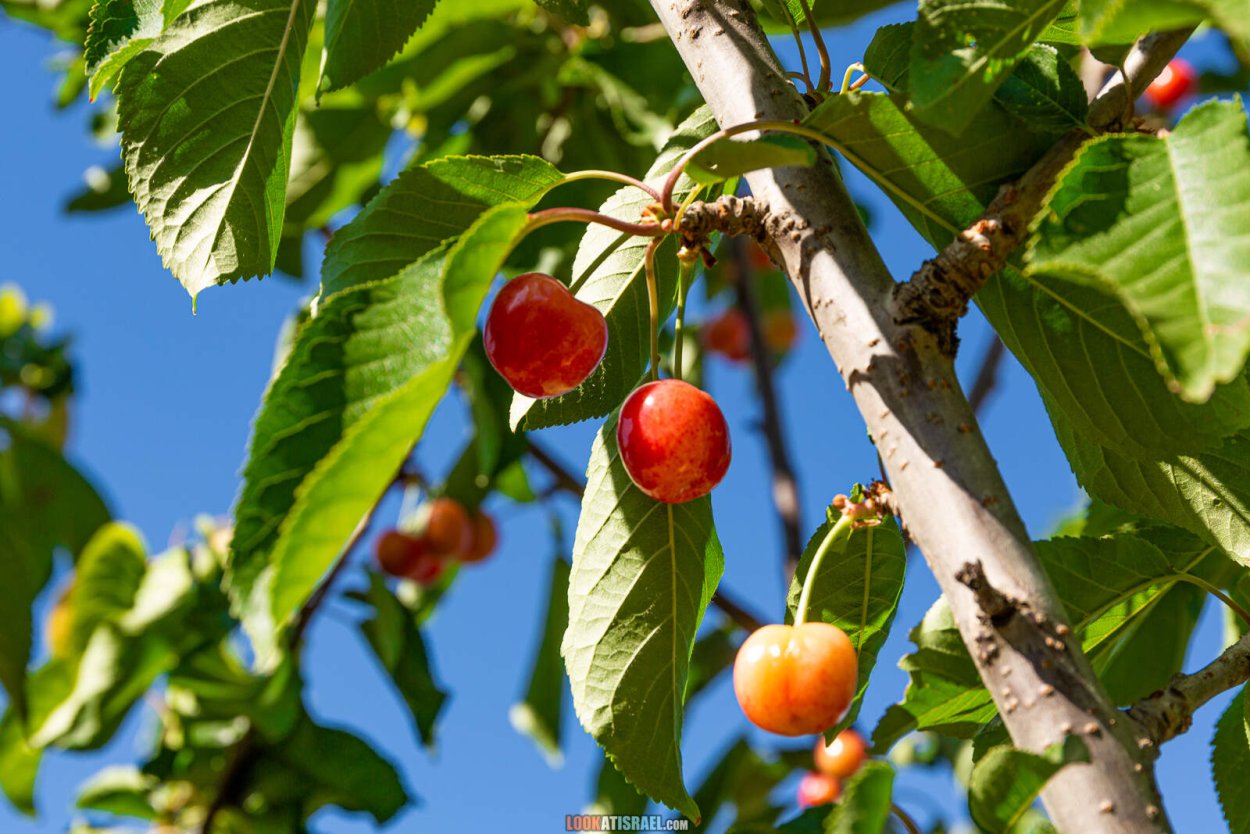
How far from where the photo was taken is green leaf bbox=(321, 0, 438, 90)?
157 cm

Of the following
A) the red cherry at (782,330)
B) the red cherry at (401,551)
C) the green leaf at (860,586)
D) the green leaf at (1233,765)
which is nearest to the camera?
the green leaf at (860,586)

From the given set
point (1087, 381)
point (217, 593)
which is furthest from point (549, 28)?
point (1087, 381)

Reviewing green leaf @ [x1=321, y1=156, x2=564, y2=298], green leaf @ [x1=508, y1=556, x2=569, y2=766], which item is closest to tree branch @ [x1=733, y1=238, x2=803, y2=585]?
green leaf @ [x1=508, y1=556, x2=569, y2=766]

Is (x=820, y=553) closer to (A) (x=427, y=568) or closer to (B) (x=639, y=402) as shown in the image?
(B) (x=639, y=402)

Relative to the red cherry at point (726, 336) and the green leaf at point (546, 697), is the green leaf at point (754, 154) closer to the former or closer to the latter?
the green leaf at point (546, 697)

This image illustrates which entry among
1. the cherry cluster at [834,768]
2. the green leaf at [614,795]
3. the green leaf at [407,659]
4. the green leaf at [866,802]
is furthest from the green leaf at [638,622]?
the cherry cluster at [834,768]

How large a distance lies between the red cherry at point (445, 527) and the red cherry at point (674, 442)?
286 cm

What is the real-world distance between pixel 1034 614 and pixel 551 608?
351 cm

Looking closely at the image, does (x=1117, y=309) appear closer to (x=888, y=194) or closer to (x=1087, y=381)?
(x=1087, y=381)

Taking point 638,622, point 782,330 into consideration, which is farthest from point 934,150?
point 782,330

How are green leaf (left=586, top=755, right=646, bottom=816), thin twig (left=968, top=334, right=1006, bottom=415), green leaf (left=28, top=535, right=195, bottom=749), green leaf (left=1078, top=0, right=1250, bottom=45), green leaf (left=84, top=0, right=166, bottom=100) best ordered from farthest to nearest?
thin twig (left=968, top=334, right=1006, bottom=415)
green leaf (left=28, top=535, right=195, bottom=749)
green leaf (left=586, top=755, right=646, bottom=816)
green leaf (left=84, top=0, right=166, bottom=100)
green leaf (left=1078, top=0, right=1250, bottom=45)

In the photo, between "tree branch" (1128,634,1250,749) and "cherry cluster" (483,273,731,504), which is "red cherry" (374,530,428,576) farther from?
"tree branch" (1128,634,1250,749)

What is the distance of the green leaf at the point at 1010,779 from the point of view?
0.85 m

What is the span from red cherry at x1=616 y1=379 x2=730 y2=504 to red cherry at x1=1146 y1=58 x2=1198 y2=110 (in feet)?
10.2
